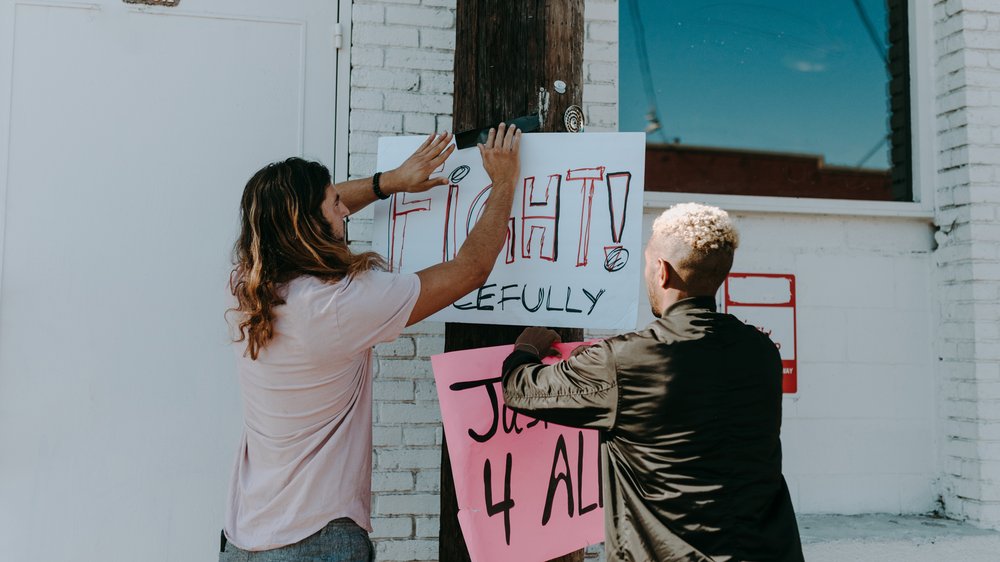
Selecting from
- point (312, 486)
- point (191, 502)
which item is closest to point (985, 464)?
point (312, 486)

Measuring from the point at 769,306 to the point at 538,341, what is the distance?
1.91m

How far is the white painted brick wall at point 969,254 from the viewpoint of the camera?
3465 mm

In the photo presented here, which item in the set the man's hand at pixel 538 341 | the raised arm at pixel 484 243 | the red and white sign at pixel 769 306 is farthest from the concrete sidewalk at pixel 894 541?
the raised arm at pixel 484 243

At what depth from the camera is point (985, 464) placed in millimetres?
3445

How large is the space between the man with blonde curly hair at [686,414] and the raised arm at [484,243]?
0.35 meters

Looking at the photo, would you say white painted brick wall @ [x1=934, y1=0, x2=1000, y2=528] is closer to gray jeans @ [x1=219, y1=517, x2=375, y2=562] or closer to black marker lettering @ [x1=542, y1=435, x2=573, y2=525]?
black marker lettering @ [x1=542, y1=435, x2=573, y2=525]

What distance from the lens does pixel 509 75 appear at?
7.00 feet

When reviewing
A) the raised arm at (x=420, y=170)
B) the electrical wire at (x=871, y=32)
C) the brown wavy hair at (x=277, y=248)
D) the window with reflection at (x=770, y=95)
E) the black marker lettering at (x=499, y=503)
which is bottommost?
the black marker lettering at (x=499, y=503)

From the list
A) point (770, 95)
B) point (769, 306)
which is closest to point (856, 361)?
point (769, 306)

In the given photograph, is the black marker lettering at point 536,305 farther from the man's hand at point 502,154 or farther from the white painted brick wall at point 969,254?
the white painted brick wall at point 969,254

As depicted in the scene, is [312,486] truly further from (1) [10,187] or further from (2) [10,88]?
(2) [10,88]

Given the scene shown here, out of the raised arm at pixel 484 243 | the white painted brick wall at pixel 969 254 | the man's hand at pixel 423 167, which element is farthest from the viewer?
the white painted brick wall at pixel 969 254

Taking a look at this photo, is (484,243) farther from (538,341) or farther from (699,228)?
(699,228)

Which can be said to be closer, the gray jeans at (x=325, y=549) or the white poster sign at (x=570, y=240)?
the gray jeans at (x=325, y=549)
